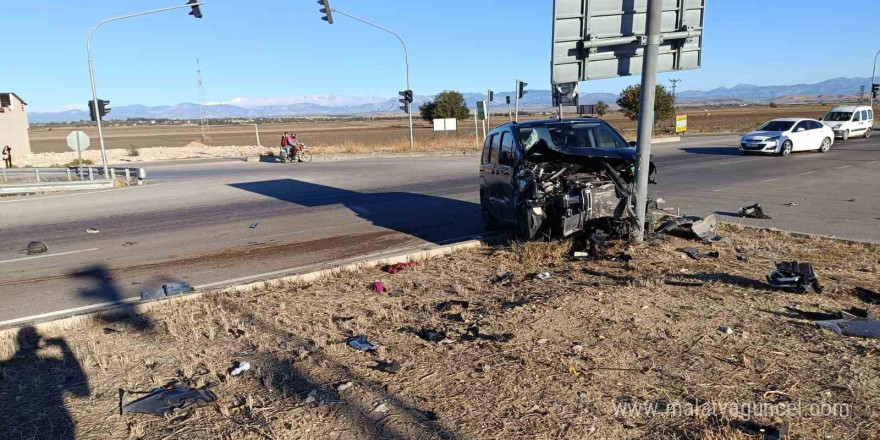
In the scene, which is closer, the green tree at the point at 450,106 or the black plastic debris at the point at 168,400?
the black plastic debris at the point at 168,400

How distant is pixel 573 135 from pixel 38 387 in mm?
7102

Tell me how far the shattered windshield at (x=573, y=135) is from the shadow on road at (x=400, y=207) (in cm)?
209

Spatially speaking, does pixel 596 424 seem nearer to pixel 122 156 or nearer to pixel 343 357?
pixel 343 357

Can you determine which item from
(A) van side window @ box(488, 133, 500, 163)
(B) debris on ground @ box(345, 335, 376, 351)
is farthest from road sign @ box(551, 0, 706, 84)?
(B) debris on ground @ box(345, 335, 376, 351)

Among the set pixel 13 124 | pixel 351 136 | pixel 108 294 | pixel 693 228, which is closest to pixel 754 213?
pixel 693 228

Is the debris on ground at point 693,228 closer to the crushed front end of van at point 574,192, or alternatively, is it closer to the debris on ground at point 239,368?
the crushed front end of van at point 574,192

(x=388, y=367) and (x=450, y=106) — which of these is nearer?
(x=388, y=367)

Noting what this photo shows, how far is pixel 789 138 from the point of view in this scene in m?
23.3

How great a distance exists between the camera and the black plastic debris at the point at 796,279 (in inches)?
216

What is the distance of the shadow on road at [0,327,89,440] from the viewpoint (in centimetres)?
367

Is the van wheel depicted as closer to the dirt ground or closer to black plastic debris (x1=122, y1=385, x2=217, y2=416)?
the dirt ground

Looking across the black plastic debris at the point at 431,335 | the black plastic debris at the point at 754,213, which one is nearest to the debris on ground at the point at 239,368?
the black plastic debris at the point at 431,335

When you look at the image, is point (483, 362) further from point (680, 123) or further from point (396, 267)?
point (680, 123)

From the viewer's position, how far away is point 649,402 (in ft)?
11.9
